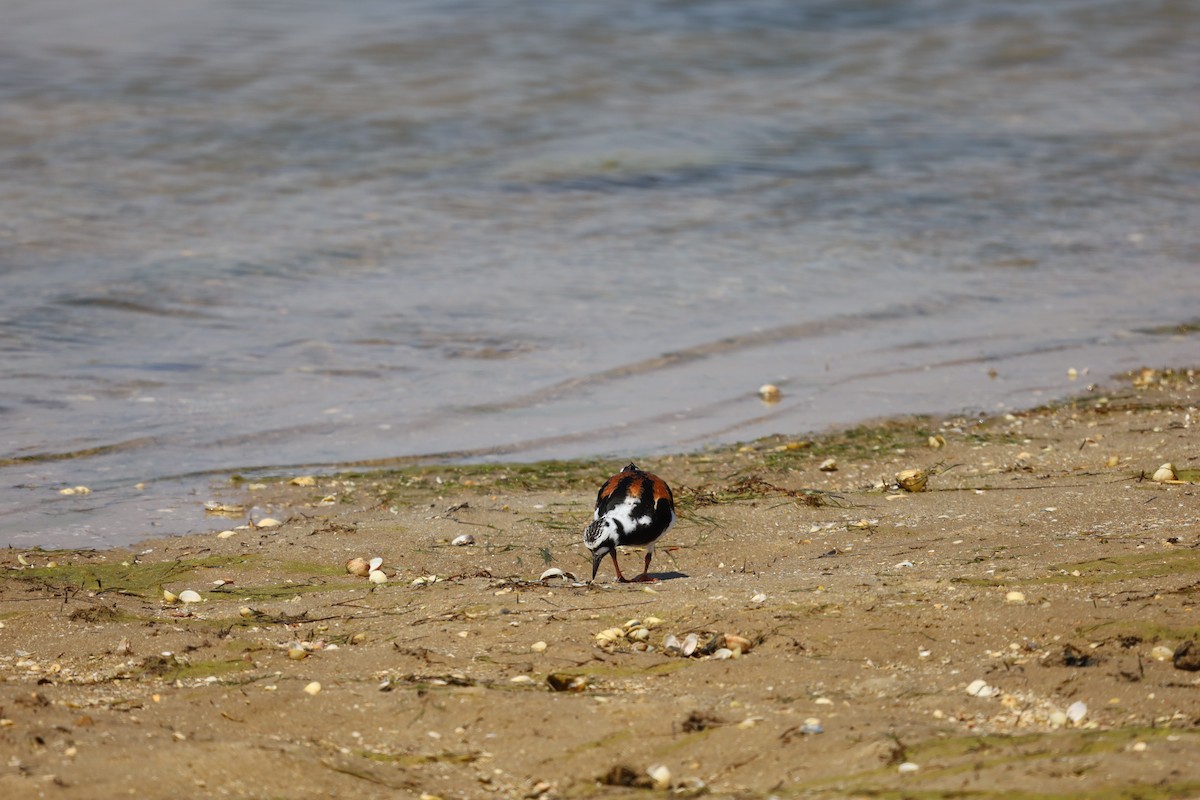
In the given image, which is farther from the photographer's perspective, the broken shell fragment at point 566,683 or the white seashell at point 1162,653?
the broken shell fragment at point 566,683

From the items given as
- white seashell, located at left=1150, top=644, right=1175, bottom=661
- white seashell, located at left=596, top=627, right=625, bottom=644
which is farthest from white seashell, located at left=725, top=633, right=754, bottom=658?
white seashell, located at left=1150, top=644, right=1175, bottom=661

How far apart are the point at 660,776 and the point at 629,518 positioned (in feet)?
7.02

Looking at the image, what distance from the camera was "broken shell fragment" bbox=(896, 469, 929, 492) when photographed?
7523 millimetres

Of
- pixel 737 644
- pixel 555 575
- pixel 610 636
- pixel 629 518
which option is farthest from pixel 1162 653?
pixel 555 575

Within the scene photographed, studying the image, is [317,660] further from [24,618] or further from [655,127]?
[655,127]

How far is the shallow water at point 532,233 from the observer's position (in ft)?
31.6

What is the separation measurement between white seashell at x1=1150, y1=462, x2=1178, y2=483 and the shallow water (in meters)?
2.71

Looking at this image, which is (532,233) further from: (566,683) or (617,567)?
(566,683)

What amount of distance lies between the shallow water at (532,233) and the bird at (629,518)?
254 cm

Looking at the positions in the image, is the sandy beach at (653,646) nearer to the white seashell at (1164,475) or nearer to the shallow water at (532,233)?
the white seashell at (1164,475)

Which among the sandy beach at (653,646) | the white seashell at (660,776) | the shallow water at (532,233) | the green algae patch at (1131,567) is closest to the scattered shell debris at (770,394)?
the shallow water at (532,233)

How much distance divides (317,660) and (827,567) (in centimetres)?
238

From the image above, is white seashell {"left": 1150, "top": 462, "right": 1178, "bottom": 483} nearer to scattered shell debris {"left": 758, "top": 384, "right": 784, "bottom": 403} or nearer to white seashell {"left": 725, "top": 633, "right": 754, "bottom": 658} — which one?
white seashell {"left": 725, "top": 633, "right": 754, "bottom": 658}

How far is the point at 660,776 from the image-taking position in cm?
413
